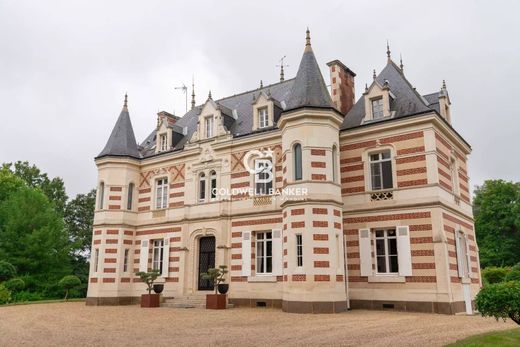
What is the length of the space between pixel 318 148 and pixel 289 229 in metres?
3.14

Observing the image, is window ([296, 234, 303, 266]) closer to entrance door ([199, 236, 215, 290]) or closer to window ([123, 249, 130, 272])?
entrance door ([199, 236, 215, 290])

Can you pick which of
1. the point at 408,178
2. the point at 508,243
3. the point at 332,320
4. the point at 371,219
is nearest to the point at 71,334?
the point at 332,320

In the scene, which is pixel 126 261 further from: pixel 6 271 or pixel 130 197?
pixel 6 271

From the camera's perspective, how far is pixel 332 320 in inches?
488

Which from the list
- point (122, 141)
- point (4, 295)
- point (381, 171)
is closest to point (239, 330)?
point (381, 171)

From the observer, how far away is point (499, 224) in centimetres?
3703

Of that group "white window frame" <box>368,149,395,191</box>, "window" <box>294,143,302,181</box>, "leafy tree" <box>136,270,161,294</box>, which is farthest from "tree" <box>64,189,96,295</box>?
"white window frame" <box>368,149,395,191</box>

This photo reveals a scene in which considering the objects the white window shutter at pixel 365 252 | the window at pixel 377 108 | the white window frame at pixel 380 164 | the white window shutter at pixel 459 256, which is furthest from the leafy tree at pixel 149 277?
the white window shutter at pixel 459 256

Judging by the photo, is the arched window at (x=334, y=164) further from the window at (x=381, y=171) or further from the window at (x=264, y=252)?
the window at (x=264, y=252)

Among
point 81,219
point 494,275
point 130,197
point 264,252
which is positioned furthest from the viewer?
point 81,219

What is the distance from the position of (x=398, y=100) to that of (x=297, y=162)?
4.79 m

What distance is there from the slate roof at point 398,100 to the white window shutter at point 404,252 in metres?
4.31

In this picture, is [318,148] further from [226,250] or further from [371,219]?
[226,250]

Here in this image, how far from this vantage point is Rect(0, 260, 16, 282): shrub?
944 inches
